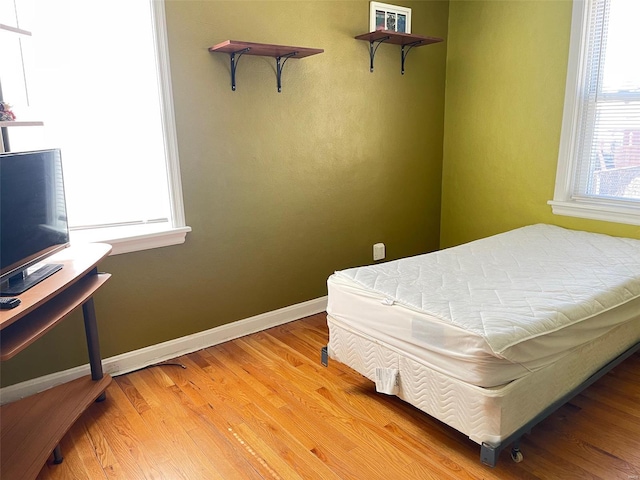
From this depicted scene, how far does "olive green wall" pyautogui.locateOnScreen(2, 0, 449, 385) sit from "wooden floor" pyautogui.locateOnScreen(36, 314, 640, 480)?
426 millimetres

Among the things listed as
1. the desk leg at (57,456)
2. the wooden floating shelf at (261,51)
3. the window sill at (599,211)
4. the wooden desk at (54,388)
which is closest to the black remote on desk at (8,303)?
the wooden desk at (54,388)

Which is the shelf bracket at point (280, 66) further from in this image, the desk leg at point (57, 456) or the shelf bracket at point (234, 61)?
the desk leg at point (57, 456)

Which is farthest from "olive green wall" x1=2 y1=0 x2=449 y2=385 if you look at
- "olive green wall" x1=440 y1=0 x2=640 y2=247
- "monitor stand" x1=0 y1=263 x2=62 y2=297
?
"monitor stand" x1=0 y1=263 x2=62 y2=297

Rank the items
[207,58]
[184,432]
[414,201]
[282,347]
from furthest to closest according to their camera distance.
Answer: [414,201]
[282,347]
[207,58]
[184,432]

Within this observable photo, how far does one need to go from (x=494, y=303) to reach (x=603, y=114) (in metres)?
1.77

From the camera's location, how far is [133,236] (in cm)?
252

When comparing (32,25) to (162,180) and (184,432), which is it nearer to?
(162,180)

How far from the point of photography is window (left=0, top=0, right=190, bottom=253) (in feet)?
7.38

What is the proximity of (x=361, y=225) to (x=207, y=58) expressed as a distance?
1579mm

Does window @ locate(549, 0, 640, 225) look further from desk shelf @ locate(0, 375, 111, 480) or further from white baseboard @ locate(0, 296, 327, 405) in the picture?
desk shelf @ locate(0, 375, 111, 480)

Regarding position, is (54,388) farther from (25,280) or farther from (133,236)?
(133,236)

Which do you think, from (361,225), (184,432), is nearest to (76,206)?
(184,432)

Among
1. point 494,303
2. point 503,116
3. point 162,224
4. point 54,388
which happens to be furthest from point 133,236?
point 503,116

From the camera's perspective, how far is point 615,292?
2156mm
